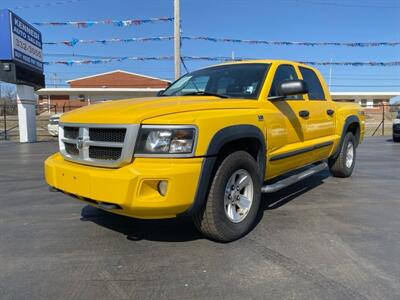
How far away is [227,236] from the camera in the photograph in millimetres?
3984

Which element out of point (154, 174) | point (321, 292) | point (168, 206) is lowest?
point (321, 292)

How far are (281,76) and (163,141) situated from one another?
7.97ft

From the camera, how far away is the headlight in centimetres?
350

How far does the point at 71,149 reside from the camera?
164 inches

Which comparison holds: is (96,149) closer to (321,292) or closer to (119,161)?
(119,161)

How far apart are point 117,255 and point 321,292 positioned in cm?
183

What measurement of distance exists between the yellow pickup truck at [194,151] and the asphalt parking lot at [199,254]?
0.43 meters

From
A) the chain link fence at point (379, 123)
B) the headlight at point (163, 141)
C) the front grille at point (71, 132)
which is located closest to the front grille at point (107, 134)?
the headlight at point (163, 141)

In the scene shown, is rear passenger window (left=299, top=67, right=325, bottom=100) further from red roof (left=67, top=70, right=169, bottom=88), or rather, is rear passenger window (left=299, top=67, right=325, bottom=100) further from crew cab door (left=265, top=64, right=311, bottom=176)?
red roof (left=67, top=70, right=169, bottom=88)

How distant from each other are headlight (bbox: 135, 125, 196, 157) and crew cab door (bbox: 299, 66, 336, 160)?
100 inches

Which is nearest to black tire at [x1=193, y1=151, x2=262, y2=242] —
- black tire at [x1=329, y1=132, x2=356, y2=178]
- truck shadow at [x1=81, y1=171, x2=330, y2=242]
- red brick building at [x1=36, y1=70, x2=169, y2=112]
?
truck shadow at [x1=81, y1=171, x2=330, y2=242]

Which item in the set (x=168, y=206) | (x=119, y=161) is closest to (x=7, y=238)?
(x=119, y=161)

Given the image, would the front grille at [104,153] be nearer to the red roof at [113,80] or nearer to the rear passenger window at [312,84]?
the rear passenger window at [312,84]

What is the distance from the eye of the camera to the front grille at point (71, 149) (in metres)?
4.06
